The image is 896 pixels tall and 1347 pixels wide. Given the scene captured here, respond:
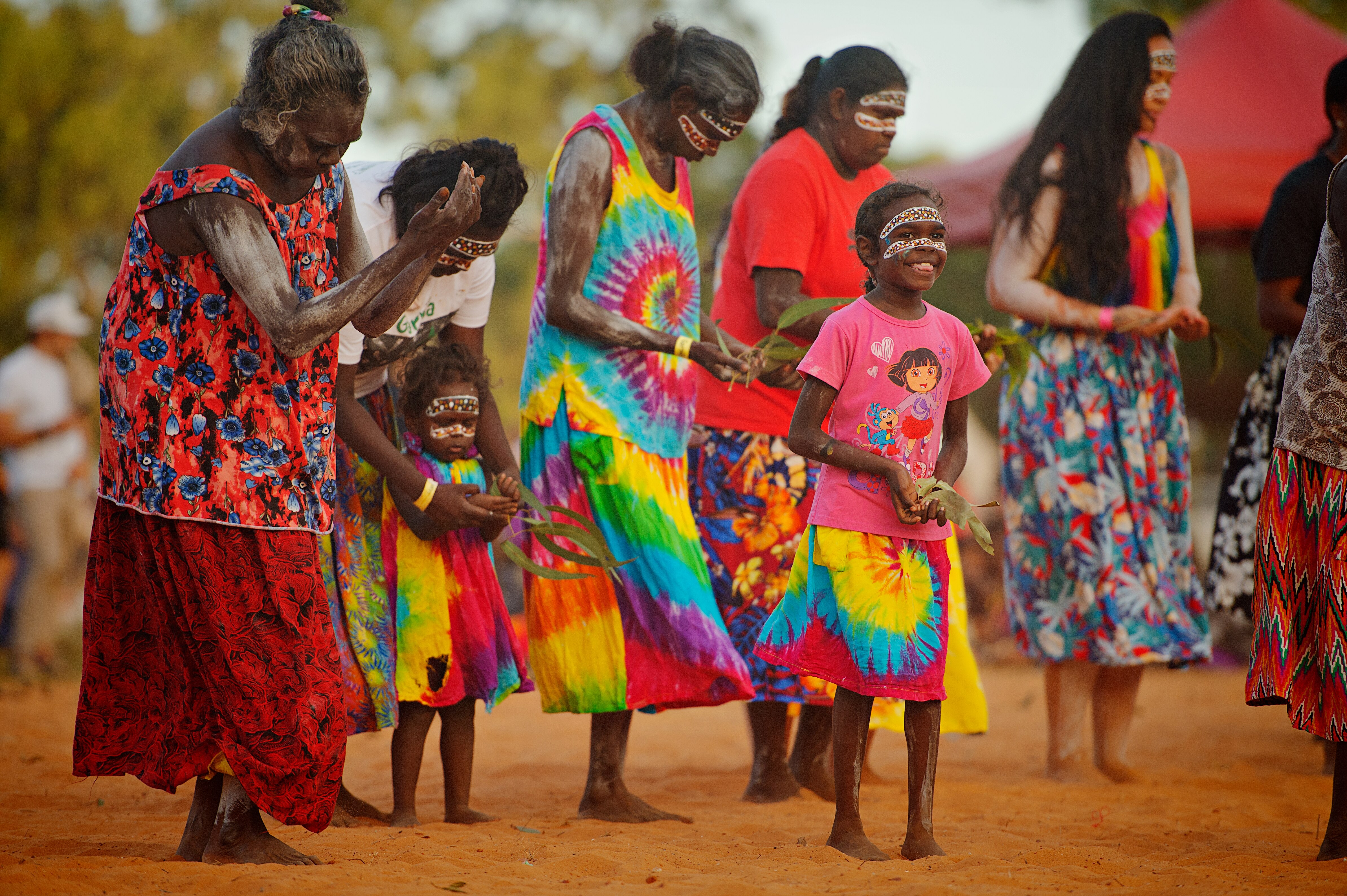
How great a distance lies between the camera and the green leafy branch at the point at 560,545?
12.9 ft

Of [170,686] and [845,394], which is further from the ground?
[845,394]

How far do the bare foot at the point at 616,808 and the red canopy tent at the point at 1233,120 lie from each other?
5429 millimetres

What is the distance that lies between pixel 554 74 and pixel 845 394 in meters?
24.6

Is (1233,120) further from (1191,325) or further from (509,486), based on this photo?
(509,486)

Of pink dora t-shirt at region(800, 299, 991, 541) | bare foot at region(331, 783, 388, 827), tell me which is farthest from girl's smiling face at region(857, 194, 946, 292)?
bare foot at region(331, 783, 388, 827)

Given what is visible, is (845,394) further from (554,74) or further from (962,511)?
(554,74)

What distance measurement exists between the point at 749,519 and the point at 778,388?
0.50m

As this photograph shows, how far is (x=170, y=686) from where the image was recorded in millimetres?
3188

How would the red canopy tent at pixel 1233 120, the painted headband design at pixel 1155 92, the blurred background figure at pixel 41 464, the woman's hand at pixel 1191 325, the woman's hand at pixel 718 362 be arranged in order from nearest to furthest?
the woman's hand at pixel 718 362 < the woman's hand at pixel 1191 325 < the painted headband design at pixel 1155 92 < the red canopy tent at pixel 1233 120 < the blurred background figure at pixel 41 464

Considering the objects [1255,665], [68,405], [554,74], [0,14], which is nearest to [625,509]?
[1255,665]

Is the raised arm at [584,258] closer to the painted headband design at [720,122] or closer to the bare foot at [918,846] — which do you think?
the painted headband design at [720,122]

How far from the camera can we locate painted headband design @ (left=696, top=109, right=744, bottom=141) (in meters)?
4.21

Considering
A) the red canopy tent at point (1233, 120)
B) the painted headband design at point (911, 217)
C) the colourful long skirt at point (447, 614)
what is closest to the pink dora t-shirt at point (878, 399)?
the painted headband design at point (911, 217)

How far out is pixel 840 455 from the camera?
3473 millimetres
